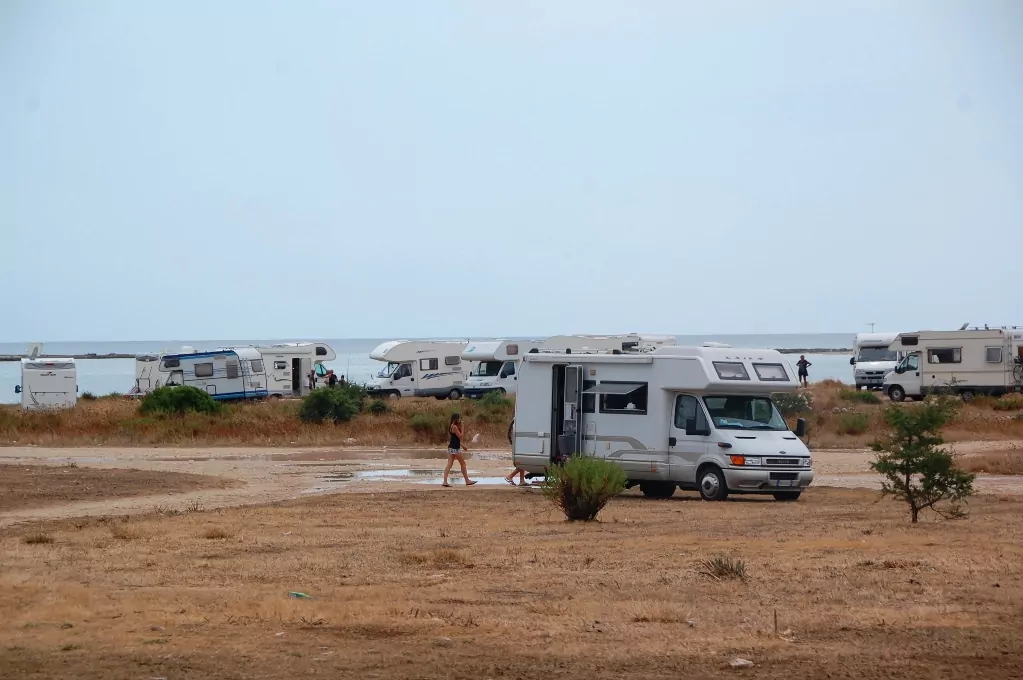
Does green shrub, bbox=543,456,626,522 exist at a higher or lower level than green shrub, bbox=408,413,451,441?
lower

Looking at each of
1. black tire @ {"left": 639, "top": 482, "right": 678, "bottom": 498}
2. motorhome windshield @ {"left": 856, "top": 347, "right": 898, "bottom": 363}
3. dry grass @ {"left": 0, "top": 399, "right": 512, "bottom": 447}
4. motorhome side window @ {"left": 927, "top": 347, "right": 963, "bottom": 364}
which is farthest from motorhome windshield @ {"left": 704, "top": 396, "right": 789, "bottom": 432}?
motorhome windshield @ {"left": 856, "top": 347, "right": 898, "bottom": 363}

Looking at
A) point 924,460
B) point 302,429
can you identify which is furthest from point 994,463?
point 302,429

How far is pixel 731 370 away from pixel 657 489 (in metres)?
2.45

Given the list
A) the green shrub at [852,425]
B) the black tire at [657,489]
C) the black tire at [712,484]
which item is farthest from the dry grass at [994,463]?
the green shrub at [852,425]

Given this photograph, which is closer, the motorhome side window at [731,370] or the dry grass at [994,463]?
the motorhome side window at [731,370]

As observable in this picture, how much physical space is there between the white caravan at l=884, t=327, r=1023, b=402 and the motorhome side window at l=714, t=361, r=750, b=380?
28708 mm

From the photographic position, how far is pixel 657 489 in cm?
2102

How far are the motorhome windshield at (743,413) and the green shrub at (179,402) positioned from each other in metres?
23.5

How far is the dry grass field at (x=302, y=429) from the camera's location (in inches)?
1383

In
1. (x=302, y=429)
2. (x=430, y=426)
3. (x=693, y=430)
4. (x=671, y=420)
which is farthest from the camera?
(x=302, y=429)

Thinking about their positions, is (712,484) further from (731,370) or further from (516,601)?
(516,601)

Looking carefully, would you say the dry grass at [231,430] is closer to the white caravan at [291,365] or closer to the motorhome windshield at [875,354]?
the white caravan at [291,365]

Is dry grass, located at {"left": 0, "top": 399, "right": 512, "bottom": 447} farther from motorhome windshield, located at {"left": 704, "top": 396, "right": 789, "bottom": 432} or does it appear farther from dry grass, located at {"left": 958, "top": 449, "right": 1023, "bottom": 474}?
motorhome windshield, located at {"left": 704, "top": 396, "right": 789, "bottom": 432}

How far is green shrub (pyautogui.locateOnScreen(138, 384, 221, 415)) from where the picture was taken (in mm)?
40072
